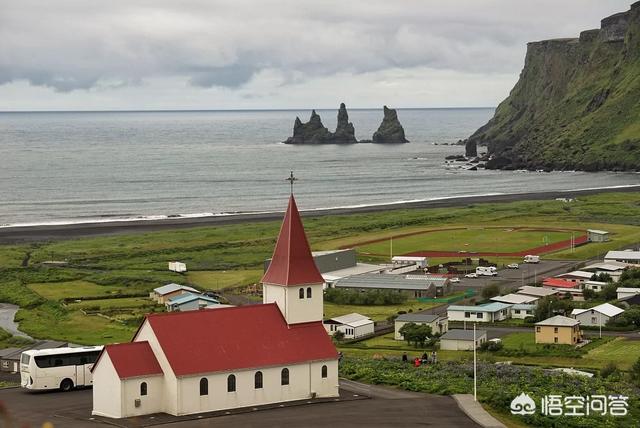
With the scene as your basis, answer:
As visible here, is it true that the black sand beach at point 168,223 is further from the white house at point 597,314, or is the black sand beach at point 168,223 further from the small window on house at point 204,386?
the small window on house at point 204,386

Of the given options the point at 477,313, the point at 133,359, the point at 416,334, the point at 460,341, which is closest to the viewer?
the point at 133,359

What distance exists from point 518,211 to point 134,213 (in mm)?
50720

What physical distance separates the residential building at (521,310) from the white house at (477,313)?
834mm

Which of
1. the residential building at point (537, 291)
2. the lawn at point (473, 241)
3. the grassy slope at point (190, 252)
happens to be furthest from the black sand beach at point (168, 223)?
the residential building at point (537, 291)

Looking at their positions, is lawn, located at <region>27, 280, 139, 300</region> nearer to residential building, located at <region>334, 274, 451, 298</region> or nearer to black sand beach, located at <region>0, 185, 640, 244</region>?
residential building, located at <region>334, 274, 451, 298</region>

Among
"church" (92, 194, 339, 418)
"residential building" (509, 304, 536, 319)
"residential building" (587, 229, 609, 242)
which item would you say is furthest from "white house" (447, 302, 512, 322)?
"residential building" (587, 229, 609, 242)

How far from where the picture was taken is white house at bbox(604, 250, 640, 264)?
10050 cm

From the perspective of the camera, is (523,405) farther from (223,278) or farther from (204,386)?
(223,278)

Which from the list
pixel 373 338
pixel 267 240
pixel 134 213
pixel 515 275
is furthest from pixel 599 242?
pixel 134 213

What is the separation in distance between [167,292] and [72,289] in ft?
35.5

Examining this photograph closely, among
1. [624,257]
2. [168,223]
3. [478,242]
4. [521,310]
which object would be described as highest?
[168,223]

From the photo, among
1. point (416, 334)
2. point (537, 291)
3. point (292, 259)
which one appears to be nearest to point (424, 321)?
point (416, 334)

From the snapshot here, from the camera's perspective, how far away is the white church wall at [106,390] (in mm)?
48375

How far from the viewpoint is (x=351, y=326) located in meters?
73.9
